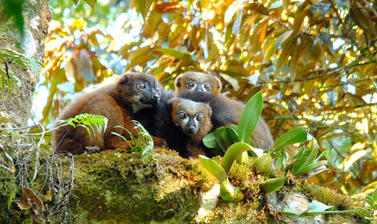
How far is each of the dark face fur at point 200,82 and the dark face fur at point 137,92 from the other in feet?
5.88

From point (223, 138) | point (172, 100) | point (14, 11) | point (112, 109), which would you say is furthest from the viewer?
point (172, 100)

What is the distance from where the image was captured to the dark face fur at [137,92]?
4855mm

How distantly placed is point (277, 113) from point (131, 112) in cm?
274

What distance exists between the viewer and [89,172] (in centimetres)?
296

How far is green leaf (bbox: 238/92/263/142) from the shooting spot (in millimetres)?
3645

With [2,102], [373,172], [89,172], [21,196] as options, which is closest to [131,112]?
[2,102]

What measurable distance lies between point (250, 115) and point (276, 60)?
2.93 m

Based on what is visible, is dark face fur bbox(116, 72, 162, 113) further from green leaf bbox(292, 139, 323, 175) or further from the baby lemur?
green leaf bbox(292, 139, 323, 175)

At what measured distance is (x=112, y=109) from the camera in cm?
429

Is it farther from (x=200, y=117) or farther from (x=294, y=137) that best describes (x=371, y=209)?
(x=200, y=117)

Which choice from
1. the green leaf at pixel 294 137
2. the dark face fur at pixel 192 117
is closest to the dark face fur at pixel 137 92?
the dark face fur at pixel 192 117

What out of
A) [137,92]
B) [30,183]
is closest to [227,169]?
[30,183]

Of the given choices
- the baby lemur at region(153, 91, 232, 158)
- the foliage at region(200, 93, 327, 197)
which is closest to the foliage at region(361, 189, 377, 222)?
the foliage at region(200, 93, 327, 197)

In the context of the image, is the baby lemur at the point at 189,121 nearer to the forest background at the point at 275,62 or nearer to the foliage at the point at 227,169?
the forest background at the point at 275,62
